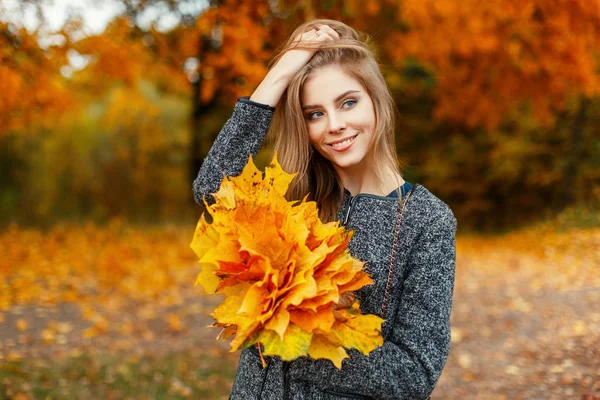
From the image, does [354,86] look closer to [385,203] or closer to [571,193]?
[385,203]


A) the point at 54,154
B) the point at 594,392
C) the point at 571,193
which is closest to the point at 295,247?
the point at 594,392

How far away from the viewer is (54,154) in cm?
1700

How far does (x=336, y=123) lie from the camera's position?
1.69 metres

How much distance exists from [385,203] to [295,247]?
54cm

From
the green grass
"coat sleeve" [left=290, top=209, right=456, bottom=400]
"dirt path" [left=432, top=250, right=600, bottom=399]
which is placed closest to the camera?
"coat sleeve" [left=290, top=209, right=456, bottom=400]

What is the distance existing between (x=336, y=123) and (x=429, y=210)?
0.37 meters

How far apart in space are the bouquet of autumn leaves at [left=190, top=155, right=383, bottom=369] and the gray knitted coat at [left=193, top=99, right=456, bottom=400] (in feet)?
0.68

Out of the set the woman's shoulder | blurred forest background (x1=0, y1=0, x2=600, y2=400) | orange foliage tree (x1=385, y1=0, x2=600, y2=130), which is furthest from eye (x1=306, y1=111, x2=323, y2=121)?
orange foliage tree (x1=385, y1=0, x2=600, y2=130)

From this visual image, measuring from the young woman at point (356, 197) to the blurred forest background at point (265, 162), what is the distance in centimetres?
62

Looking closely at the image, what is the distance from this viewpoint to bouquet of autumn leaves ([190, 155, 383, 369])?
1231 millimetres

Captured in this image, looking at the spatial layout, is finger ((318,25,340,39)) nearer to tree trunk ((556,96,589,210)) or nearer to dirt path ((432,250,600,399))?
dirt path ((432,250,600,399))

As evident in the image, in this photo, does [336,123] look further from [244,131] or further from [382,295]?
[382,295]

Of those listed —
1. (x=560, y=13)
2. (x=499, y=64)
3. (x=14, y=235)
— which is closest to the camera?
(x=560, y=13)

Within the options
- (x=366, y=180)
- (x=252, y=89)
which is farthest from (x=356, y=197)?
(x=252, y=89)
